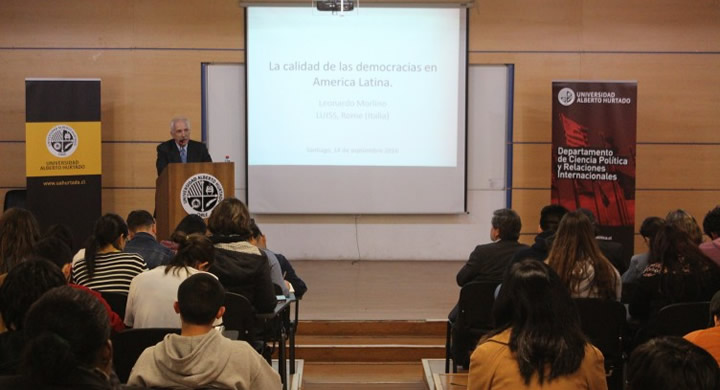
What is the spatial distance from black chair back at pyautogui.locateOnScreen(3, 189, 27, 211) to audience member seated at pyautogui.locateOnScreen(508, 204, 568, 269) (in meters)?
5.38

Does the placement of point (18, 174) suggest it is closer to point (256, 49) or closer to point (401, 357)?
point (256, 49)

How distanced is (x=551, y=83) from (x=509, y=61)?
0.48 meters

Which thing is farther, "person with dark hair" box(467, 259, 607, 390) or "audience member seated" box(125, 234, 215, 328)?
"audience member seated" box(125, 234, 215, 328)

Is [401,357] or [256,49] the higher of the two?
[256,49]

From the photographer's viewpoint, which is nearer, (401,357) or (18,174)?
(401,357)

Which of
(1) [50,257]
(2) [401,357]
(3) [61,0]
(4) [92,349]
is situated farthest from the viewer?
(3) [61,0]

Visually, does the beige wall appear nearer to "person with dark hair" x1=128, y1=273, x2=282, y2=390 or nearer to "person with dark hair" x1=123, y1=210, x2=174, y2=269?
"person with dark hair" x1=123, y1=210, x2=174, y2=269

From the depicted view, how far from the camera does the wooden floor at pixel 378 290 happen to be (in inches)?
241

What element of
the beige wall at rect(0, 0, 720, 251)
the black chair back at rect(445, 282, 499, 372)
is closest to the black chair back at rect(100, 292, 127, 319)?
the black chair back at rect(445, 282, 499, 372)

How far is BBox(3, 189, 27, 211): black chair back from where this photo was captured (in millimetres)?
7992

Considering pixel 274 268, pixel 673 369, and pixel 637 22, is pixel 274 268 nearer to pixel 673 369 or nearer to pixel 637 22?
pixel 673 369

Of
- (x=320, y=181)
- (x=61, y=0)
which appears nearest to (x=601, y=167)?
(x=320, y=181)

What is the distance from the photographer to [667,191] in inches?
334

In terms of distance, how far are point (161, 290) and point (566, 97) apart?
17.7ft
